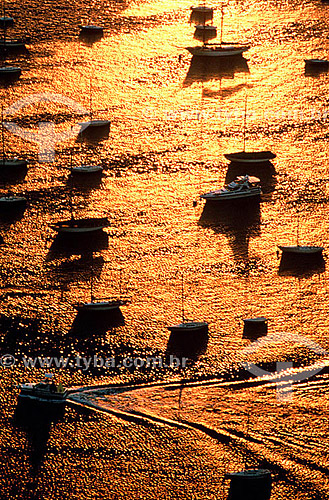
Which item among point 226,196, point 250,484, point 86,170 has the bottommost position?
point 250,484

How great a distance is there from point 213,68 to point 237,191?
39093mm

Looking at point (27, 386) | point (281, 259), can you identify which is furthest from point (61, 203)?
point (27, 386)

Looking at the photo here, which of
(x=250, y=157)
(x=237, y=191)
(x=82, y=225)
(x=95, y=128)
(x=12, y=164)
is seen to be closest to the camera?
(x=82, y=225)

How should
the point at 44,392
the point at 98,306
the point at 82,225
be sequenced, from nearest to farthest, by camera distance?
the point at 44,392
the point at 98,306
the point at 82,225

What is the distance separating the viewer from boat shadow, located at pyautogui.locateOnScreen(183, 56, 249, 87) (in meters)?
172

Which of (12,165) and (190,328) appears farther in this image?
(12,165)

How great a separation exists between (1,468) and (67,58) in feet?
303

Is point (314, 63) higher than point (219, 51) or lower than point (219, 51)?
lower

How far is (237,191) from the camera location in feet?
458

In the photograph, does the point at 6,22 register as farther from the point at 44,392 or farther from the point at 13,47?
the point at 44,392

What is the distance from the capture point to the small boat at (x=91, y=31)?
186750 millimetres

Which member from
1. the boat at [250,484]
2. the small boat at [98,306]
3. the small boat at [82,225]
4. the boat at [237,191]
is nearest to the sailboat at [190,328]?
the small boat at [98,306]

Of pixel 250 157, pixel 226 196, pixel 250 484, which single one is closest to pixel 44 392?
pixel 250 484

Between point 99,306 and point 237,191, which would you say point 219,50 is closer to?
point 237,191
